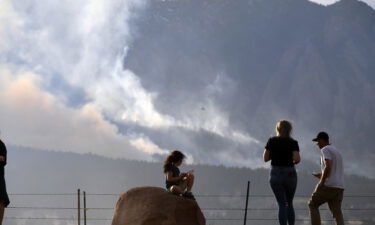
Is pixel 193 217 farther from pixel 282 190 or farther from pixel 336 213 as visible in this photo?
pixel 336 213

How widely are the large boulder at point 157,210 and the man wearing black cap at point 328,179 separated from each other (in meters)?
2.04

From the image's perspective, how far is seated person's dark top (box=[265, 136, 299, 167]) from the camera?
35.9 feet

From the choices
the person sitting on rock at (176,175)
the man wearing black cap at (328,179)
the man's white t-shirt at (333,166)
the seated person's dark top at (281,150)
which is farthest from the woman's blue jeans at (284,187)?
the person sitting on rock at (176,175)

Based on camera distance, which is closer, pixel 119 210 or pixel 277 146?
pixel 277 146

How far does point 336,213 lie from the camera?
11.5 metres

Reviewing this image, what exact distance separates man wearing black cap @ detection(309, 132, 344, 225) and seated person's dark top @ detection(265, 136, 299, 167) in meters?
0.63

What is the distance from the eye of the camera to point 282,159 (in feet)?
35.9

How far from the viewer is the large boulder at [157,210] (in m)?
11.3

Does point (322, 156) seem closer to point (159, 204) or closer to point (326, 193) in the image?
point (326, 193)

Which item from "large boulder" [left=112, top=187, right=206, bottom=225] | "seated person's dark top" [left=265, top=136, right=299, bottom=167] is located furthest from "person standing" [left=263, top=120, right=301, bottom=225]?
"large boulder" [left=112, top=187, right=206, bottom=225]

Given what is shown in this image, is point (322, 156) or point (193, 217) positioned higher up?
point (322, 156)

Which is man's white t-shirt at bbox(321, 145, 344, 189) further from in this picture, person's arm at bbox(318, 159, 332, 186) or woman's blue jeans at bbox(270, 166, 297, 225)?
woman's blue jeans at bbox(270, 166, 297, 225)

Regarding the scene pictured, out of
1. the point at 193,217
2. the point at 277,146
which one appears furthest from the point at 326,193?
the point at 193,217

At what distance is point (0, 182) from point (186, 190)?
11.0 ft
